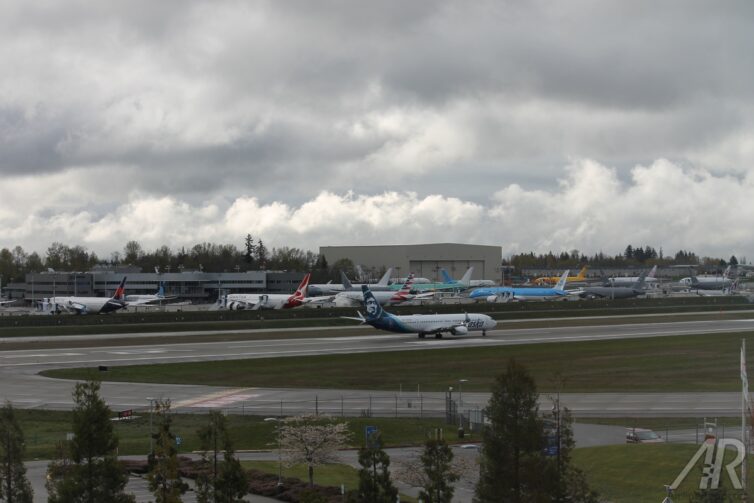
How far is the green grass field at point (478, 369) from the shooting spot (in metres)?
67.9

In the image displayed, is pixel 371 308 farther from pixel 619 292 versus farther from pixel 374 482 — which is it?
pixel 619 292

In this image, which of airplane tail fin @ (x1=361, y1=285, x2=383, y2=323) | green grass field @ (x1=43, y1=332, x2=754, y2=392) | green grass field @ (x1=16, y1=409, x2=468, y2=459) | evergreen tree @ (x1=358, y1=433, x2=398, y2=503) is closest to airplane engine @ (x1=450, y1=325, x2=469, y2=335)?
airplane tail fin @ (x1=361, y1=285, x2=383, y2=323)

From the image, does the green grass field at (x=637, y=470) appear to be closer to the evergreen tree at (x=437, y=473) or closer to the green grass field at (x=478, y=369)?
the evergreen tree at (x=437, y=473)

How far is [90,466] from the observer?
2678 cm

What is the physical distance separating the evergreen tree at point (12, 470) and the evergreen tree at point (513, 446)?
13964 millimetres

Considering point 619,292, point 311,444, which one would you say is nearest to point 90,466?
point 311,444

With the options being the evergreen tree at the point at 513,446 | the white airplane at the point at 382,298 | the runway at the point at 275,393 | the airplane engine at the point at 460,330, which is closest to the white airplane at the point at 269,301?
the white airplane at the point at 382,298

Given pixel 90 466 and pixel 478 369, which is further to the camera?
pixel 478 369

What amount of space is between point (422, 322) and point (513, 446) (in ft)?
262

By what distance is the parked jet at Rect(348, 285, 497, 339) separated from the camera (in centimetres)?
10119

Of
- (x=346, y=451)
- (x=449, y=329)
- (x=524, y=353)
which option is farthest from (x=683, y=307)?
(x=346, y=451)

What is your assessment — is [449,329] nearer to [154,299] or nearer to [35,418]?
[35,418]

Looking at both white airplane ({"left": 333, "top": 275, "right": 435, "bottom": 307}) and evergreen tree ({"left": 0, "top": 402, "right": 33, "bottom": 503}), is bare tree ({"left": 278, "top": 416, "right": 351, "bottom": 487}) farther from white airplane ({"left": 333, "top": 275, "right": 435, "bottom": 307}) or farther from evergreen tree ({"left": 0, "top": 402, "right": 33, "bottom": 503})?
white airplane ({"left": 333, "top": 275, "right": 435, "bottom": 307})

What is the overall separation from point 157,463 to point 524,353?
6210 centimetres
